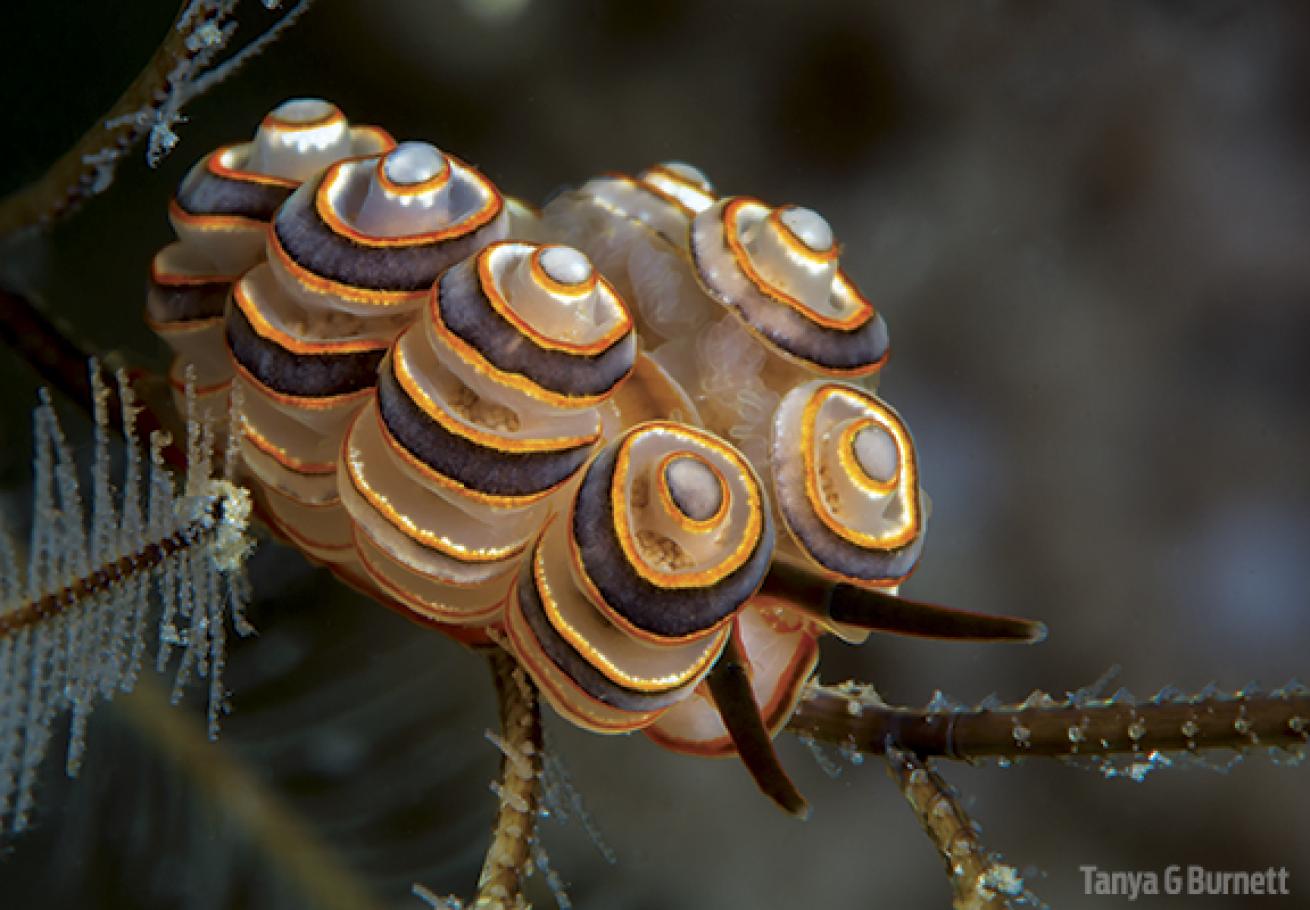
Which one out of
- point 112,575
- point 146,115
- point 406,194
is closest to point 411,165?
point 406,194

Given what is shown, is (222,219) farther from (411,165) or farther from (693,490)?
(693,490)

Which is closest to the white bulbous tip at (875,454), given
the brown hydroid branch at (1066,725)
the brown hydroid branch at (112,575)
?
the brown hydroid branch at (1066,725)

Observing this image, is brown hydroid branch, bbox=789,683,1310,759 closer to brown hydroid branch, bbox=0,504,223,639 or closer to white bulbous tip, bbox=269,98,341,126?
brown hydroid branch, bbox=0,504,223,639

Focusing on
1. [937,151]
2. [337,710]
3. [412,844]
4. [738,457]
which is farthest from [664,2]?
[412,844]

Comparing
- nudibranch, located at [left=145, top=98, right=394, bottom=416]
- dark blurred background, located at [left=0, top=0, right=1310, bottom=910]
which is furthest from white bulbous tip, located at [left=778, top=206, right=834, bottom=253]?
dark blurred background, located at [left=0, top=0, right=1310, bottom=910]

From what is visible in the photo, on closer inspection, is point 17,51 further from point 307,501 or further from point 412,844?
point 412,844

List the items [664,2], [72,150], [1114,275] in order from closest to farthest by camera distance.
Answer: [72,150], [664,2], [1114,275]
